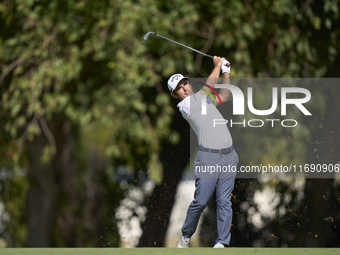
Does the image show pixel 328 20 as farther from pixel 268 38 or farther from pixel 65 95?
pixel 65 95

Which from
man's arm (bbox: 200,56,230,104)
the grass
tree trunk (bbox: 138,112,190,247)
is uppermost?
man's arm (bbox: 200,56,230,104)

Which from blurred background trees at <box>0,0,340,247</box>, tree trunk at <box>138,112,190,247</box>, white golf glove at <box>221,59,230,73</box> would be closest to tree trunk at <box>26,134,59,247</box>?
blurred background trees at <box>0,0,340,247</box>

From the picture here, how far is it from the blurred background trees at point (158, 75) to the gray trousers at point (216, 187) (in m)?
1.80

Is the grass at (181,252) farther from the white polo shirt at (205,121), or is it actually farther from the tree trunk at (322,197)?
the tree trunk at (322,197)

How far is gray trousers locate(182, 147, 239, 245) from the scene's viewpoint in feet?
13.9

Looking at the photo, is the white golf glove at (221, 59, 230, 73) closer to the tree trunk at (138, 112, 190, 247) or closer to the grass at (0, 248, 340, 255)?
the grass at (0, 248, 340, 255)

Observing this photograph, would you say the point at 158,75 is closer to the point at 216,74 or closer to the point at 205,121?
the point at 216,74

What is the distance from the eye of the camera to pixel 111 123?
20.4ft

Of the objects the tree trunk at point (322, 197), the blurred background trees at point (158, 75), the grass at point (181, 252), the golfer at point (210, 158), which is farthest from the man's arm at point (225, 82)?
the tree trunk at point (322, 197)

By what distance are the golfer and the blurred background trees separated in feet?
5.63

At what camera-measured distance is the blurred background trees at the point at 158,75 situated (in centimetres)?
619

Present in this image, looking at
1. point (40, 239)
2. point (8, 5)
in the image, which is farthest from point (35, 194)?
point (8, 5)

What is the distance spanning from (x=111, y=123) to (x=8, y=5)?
2.00 meters

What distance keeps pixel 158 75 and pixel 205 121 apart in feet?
6.85
